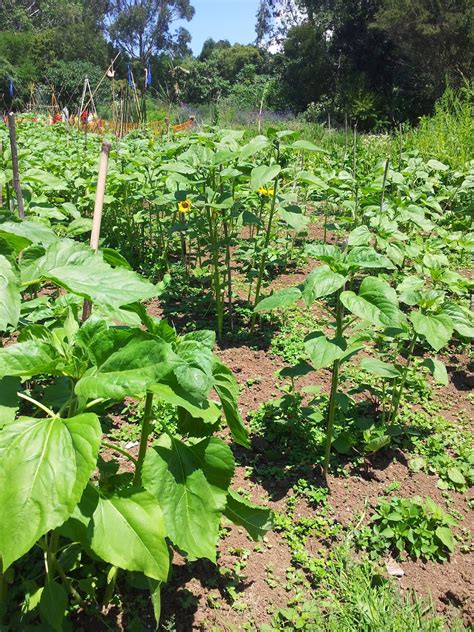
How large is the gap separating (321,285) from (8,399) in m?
1.07

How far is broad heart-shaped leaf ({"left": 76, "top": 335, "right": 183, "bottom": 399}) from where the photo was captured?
0.99 m

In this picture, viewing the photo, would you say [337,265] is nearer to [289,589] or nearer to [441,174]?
[289,589]

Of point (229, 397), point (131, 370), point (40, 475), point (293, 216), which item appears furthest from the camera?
point (293, 216)

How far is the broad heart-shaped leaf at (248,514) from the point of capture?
1573 millimetres

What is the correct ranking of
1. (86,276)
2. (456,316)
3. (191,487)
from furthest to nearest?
(456,316) → (191,487) → (86,276)

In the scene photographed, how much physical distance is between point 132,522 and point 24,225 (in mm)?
855

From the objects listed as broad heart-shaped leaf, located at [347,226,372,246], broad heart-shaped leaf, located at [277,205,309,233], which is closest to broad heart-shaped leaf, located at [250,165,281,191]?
broad heart-shaped leaf, located at [277,205,309,233]

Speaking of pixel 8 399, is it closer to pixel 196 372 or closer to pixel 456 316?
pixel 196 372

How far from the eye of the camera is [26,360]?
3.53 ft

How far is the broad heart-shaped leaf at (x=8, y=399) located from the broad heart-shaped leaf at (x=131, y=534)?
0.82 feet

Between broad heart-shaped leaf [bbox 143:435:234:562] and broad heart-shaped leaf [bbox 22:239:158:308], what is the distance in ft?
1.39

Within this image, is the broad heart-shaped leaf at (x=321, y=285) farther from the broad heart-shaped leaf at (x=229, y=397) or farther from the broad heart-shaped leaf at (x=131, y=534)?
the broad heart-shaped leaf at (x=131, y=534)

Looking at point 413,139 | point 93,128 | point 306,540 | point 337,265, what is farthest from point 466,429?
point 93,128

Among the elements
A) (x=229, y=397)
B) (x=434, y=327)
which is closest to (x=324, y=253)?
(x=434, y=327)
